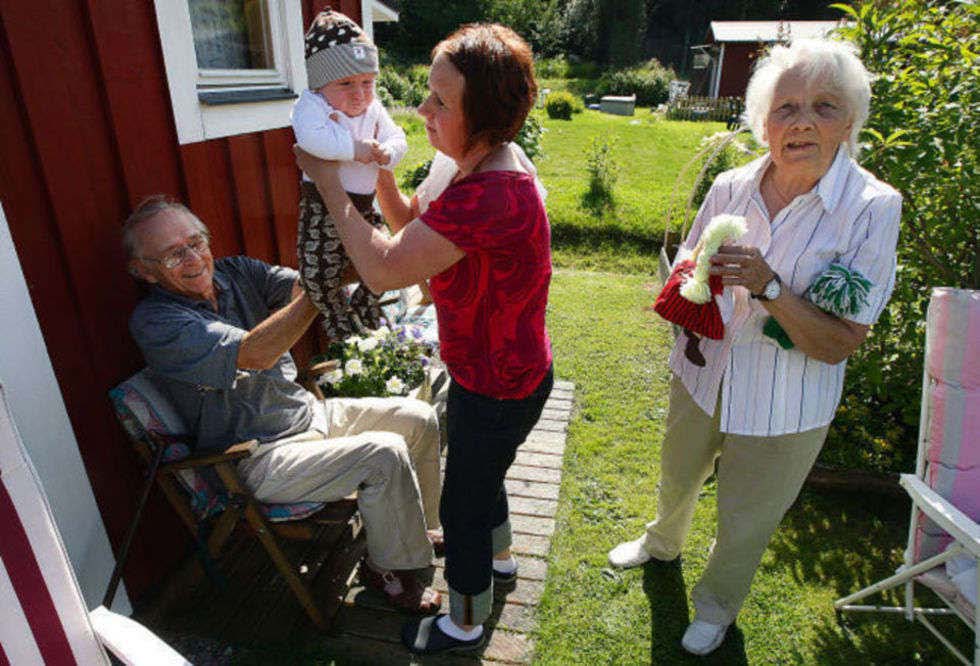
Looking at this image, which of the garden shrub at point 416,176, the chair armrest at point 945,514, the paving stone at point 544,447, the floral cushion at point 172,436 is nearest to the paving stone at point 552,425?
the paving stone at point 544,447

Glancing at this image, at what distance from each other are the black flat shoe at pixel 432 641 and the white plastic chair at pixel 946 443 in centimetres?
159

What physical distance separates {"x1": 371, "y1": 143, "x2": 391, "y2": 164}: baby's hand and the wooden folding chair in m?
1.06

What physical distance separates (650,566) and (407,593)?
1120mm

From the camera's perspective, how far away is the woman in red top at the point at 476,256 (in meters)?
1.45

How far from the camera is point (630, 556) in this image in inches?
107

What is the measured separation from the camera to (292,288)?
2453mm

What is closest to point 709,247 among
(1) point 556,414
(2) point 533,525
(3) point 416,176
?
(2) point 533,525

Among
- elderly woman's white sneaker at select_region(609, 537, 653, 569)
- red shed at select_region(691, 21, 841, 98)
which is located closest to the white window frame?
elderly woman's white sneaker at select_region(609, 537, 653, 569)

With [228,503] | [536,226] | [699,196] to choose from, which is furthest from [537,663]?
[699,196]

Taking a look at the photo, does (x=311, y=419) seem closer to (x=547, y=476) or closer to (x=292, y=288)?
(x=292, y=288)

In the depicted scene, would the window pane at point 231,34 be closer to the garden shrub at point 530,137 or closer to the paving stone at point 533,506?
the paving stone at point 533,506

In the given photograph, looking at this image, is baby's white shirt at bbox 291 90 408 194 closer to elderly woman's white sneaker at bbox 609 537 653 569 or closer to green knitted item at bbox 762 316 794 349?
green knitted item at bbox 762 316 794 349

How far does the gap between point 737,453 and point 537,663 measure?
1.12 metres

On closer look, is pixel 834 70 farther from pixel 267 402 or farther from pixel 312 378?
pixel 312 378
